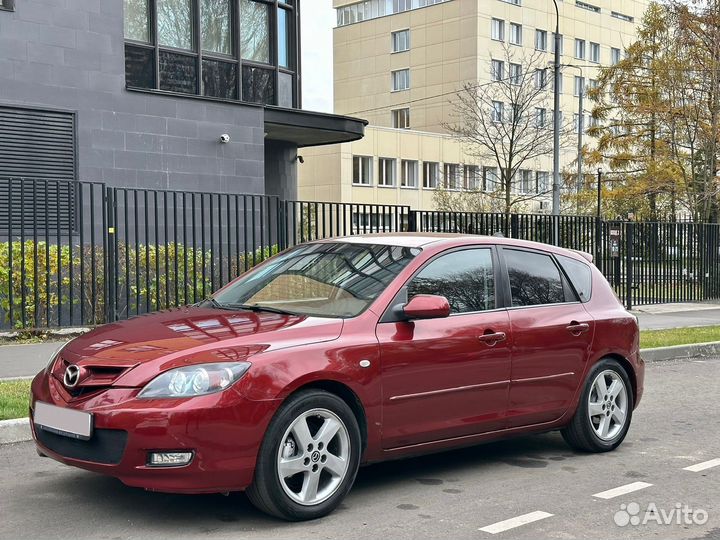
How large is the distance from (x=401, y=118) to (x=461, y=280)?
188 ft

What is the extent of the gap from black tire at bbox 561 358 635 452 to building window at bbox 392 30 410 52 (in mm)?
56705

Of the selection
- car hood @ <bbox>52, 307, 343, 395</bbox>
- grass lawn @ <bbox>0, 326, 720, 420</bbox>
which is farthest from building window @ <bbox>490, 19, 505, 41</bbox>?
car hood @ <bbox>52, 307, 343, 395</bbox>

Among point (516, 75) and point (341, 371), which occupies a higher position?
point (516, 75)

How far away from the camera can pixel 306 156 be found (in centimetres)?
5375

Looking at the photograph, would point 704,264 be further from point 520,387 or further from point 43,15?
point 520,387

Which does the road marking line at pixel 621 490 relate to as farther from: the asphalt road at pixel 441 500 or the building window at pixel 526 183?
the building window at pixel 526 183

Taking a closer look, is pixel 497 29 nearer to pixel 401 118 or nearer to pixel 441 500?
pixel 401 118

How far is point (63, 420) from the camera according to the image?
5.02 meters

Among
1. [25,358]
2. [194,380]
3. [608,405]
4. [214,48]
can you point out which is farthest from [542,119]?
[194,380]

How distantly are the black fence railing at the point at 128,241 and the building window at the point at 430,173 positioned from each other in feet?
117

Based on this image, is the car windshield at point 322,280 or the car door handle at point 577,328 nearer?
the car windshield at point 322,280

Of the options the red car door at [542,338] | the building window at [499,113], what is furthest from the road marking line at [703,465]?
the building window at [499,113]

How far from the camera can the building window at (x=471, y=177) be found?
5400 cm

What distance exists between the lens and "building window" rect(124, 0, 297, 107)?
17531mm
